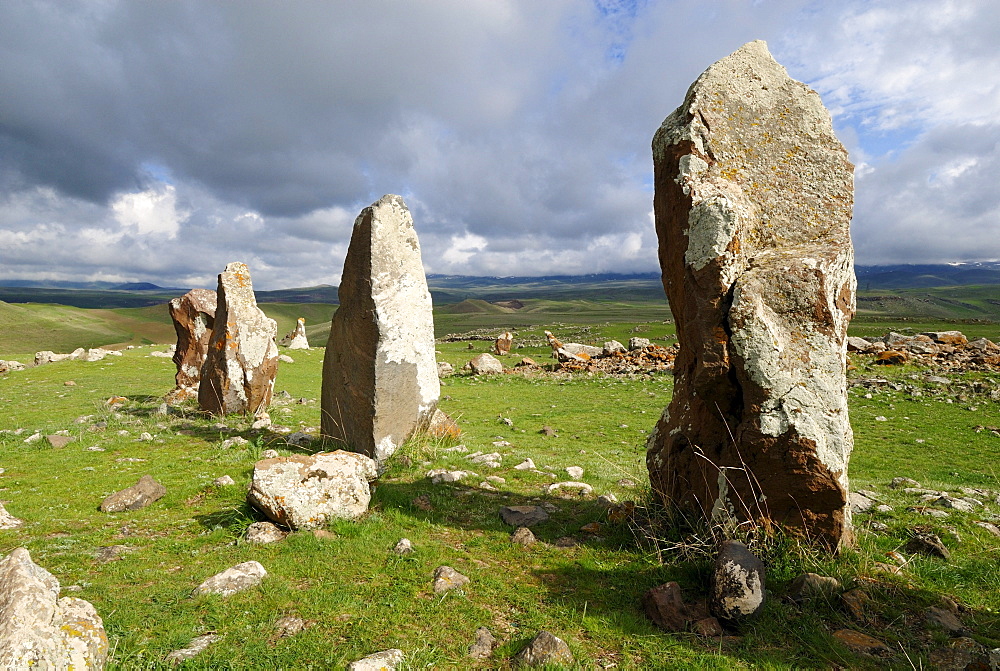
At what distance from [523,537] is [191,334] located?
57.8 feet

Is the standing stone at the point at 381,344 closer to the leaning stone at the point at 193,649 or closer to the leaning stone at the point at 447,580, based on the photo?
the leaning stone at the point at 447,580

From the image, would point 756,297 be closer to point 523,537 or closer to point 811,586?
point 811,586

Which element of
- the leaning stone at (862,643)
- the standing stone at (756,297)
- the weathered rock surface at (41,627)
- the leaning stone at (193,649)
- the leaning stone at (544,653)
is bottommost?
the leaning stone at (862,643)

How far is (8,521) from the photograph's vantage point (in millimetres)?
6664

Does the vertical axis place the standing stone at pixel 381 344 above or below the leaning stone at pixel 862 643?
above

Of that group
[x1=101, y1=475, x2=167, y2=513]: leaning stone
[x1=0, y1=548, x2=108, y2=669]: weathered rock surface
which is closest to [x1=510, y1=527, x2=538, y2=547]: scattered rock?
[x1=0, y1=548, x2=108, y2=669]: weathered rock surface

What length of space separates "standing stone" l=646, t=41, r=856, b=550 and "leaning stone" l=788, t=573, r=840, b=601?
1.91 ft

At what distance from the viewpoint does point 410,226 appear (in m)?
10.5

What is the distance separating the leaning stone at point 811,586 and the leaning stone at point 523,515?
2856mm

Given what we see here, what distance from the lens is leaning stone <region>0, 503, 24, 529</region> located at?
656cm

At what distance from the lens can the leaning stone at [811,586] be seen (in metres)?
4.60

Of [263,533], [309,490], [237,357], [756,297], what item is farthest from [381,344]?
[237,357]

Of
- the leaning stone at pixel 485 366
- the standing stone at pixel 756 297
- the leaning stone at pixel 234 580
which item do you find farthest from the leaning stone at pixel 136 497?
the leaning stone at pixel 485 366

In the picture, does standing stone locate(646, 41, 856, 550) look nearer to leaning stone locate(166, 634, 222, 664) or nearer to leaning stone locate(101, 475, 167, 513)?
leaning stone locate(166, 634, 222, 664)
